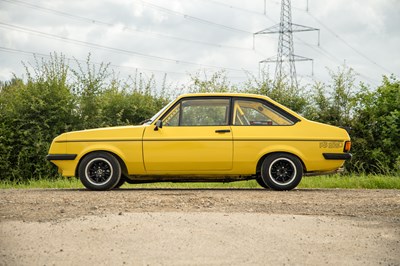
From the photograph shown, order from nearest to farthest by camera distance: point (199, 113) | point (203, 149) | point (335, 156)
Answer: point (203, 149)
point (335, 156)
point (199, 113)

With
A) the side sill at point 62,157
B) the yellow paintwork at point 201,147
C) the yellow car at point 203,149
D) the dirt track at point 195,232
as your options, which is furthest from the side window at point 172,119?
the dirt track at point 195,232

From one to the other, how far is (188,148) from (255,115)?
4.46 ft

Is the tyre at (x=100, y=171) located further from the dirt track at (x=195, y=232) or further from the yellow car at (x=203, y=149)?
the dirt track at (x=195, y=232)

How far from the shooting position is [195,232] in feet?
21.2

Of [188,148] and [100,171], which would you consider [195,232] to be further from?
[100,171]

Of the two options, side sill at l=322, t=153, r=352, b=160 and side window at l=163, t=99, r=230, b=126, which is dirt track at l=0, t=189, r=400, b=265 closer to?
side sill at l=322, t=153, r=352, b=160

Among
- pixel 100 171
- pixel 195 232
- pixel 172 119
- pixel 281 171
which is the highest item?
pixel 172 119

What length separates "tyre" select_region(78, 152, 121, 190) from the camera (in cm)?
1043

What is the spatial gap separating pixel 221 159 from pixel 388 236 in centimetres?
411

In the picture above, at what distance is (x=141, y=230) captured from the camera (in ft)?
21.4

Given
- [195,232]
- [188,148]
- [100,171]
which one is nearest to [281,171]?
[188,148]

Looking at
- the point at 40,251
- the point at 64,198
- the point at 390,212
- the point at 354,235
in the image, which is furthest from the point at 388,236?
the point at 64,198

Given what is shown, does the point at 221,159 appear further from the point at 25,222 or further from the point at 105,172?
the point at 25,222

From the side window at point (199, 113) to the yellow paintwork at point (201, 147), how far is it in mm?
113
